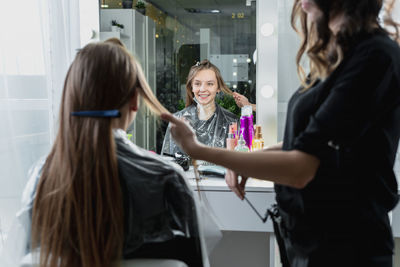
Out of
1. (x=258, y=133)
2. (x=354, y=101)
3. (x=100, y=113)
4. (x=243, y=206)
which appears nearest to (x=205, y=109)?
(x=258, y=133)

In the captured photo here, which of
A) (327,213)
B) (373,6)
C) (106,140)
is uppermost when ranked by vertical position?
(373,6)

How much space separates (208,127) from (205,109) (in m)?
0.11

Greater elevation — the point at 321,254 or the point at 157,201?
the point at 157,201

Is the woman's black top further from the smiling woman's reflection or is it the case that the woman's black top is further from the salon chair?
the smiling woman's reflection

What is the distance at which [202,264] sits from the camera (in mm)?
1162

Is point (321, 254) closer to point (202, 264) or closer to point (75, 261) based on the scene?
point (202, 264)

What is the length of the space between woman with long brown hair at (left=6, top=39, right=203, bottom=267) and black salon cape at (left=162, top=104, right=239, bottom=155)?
1139mm

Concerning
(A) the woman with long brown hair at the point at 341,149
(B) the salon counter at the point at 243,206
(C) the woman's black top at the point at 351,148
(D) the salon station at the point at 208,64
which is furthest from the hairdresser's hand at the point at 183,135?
(D) the salon station at the point at 208,64

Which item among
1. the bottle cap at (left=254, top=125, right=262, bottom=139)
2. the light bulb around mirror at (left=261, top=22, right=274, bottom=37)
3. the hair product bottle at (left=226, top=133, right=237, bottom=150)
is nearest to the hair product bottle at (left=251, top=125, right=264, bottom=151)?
the bottle cap at (left=254, top=125, right=262, bottom=139)

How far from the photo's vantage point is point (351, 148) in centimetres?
91

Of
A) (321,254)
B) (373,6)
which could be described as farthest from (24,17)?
(321,254)

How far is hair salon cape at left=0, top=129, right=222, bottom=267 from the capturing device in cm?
103

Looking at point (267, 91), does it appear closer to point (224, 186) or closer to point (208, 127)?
point (208, 127)

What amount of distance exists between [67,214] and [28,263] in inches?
6.6
